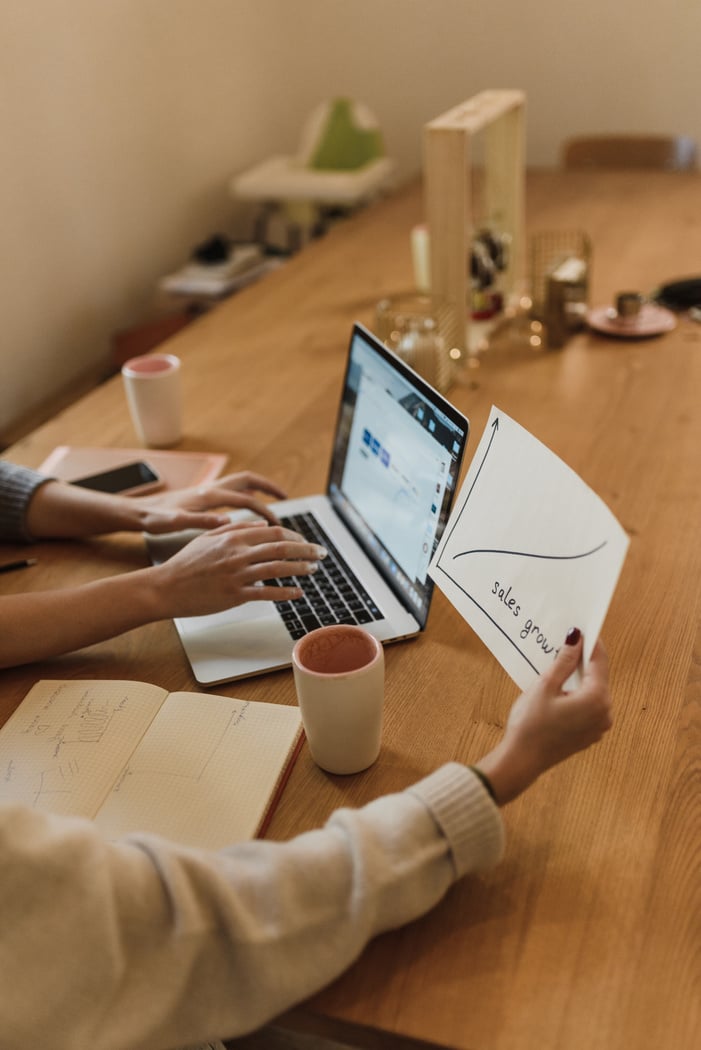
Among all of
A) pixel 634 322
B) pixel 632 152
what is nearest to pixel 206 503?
pixel 634 322

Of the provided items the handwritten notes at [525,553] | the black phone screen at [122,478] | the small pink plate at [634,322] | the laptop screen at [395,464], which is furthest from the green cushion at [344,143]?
the handwritten notes at [525,553]

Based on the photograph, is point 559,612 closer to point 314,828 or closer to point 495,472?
point 495,472

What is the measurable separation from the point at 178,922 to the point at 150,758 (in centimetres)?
22

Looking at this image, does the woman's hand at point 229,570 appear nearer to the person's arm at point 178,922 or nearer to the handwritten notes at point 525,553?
the handwritten notes at point 525,553

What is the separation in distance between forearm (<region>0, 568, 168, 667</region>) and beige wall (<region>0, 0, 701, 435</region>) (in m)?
1.45

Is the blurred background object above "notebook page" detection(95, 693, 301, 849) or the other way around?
above

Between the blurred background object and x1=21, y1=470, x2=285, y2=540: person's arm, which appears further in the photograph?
the blurred background object

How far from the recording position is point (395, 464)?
1000 millimetres

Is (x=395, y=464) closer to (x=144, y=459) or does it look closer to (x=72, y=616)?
(x=72, y=616)

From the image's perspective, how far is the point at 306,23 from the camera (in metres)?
3.29

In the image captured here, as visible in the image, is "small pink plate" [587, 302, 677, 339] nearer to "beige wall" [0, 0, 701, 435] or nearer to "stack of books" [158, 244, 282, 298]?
"stack of books" [158, 244, 282, 298]

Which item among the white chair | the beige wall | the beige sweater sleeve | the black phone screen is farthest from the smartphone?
the white chair

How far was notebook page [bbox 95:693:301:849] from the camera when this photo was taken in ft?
2.44

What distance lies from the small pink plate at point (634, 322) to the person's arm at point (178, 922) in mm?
1241
